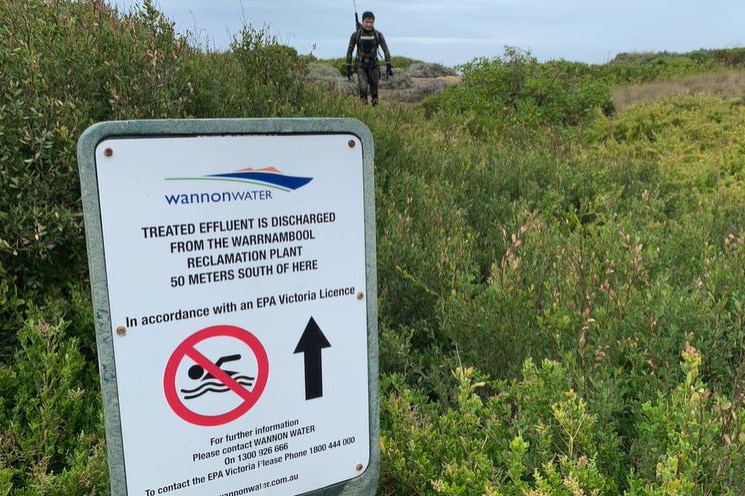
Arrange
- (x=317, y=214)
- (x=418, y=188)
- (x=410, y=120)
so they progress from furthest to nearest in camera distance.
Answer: (x=410, y=120) < (x=418, y=188) < (x=317, y=214)

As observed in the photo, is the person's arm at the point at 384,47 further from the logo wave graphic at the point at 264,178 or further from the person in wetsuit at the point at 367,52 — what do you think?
the logo wave graphic at the point at 264,178

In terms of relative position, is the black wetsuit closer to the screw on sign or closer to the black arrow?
the black arrow

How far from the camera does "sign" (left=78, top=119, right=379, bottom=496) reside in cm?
141

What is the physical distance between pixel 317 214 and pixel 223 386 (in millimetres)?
483

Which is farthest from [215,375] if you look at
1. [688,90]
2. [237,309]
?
[688,90]

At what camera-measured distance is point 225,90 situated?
17.6ft

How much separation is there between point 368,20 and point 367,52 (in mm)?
635

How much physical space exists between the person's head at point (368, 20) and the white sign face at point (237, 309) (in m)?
12.4

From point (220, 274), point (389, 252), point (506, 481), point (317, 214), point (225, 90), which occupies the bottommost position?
point (506, 481)

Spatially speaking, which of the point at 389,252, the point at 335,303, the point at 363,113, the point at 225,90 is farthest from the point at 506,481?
the point at 363,113

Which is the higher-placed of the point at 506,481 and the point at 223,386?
the point at 223,386

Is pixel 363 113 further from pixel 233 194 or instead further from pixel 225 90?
pixel 233 194

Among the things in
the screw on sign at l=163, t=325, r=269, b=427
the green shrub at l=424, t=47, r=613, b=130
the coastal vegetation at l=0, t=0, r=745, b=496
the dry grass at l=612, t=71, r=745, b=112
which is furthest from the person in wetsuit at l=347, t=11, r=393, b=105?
the screw on sign at l=163, t=325, r=269, b=427

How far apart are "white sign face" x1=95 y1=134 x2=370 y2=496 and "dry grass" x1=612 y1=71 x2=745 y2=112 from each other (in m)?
13.9
